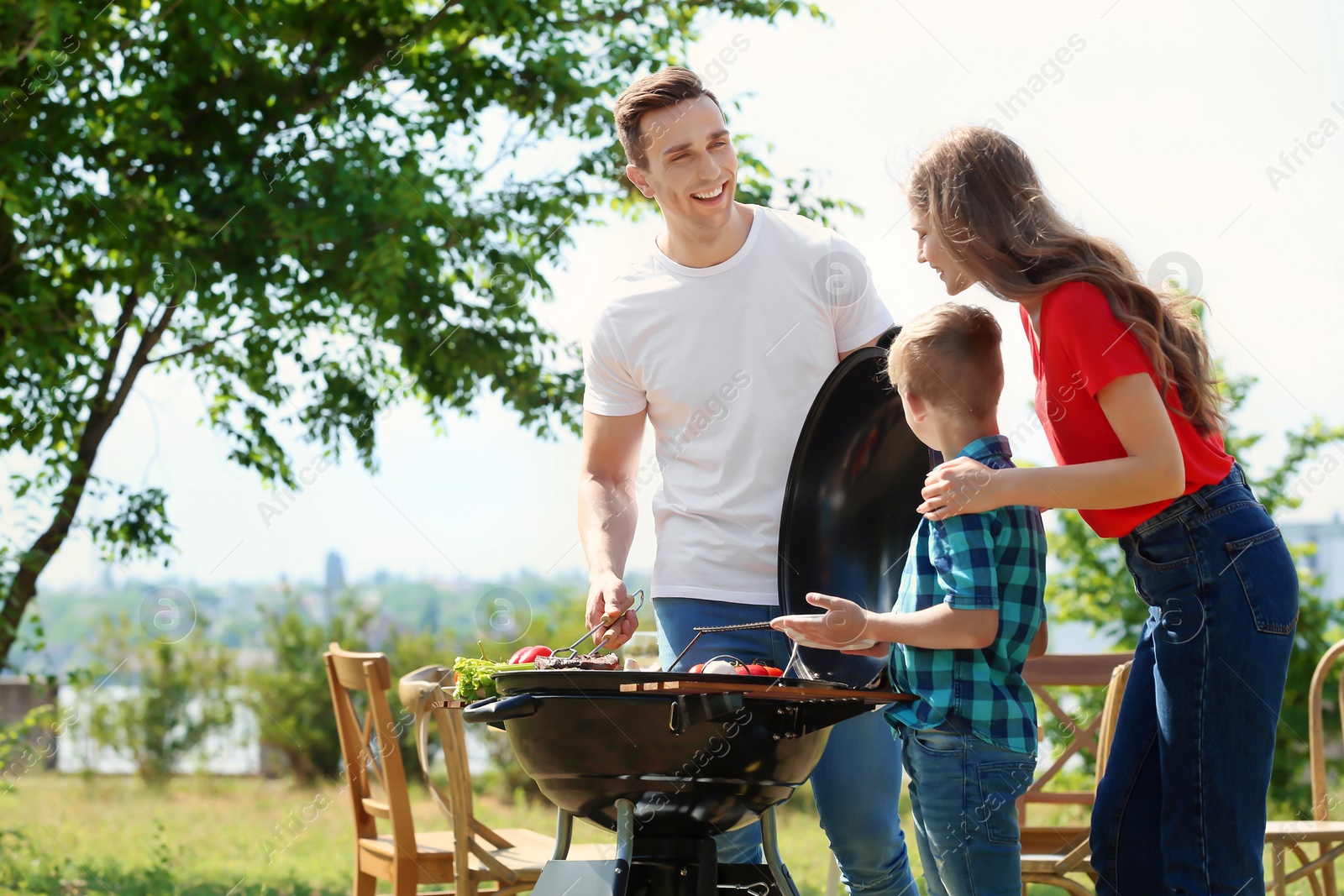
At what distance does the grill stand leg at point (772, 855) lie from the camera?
1843mm

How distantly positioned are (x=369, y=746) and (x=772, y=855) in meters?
1.87

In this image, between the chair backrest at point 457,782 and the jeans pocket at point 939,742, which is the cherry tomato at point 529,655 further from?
the chair backrest at point 457,782

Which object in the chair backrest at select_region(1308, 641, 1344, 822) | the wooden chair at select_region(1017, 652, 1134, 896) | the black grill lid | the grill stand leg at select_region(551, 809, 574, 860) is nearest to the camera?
the grill stand leg at select_region(551, 809, 574, 860)

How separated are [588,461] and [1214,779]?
4.26 feet

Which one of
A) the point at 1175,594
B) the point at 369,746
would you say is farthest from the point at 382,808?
the point at 1175,594

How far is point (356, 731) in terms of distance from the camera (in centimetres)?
355

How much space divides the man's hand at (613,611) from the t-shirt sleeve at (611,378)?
39 centimetres

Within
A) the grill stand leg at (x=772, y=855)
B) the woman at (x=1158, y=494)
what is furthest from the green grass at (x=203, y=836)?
the woman at (x=1158, y=494)

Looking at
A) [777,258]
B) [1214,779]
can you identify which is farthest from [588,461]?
[1214,779]

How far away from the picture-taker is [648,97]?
7.21ft

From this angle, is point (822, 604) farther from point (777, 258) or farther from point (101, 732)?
point (101, 732)

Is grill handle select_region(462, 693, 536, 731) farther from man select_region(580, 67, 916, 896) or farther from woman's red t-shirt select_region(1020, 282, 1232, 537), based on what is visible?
woman's red t-shirt select_region(1020, 282, 1232, 537)

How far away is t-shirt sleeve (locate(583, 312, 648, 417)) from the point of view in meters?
2.32

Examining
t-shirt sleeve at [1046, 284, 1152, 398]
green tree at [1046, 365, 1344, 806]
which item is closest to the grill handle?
t-shirt sleeve at [1046, 284, 1152, 398]
